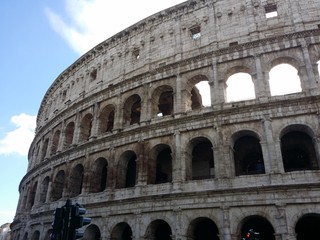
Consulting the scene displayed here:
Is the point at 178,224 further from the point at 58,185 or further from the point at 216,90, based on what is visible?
the point at 58,185

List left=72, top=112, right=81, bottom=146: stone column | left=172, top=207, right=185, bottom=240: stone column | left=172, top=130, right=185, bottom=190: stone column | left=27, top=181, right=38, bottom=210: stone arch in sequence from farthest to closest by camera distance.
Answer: left=27, top=181, right=38, bottom=210: stone arch
left=72, top=112, right=81, bottom=146: stone column
left=172, top=130, right=185, bottom=190: stone column
left=172, top=207, right=185, bottom=240: stone column

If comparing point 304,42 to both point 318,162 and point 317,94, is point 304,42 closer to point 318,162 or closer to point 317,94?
point 317,94

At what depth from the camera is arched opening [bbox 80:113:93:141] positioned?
22078 mm

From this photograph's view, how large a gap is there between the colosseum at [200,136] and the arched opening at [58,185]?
9 cm

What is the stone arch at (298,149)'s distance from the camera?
14.7 meters

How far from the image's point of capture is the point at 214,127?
15.5 meters

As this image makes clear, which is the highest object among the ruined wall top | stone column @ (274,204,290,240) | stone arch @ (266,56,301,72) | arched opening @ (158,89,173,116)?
the ruined wall top

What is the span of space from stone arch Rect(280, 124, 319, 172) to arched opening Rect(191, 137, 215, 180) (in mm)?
4011

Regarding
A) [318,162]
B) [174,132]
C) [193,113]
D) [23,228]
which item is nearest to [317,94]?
[318,162]

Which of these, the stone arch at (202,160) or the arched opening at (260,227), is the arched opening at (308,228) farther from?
the stone arch at (202,160)

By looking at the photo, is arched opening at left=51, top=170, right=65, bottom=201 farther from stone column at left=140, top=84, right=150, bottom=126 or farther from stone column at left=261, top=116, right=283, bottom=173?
stone column at left=261, top=116, right=283, bottom=173

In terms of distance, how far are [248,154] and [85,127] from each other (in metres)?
12.2

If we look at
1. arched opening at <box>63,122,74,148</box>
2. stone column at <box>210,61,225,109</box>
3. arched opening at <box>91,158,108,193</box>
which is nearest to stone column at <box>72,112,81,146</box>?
arched opening at <box>63,122,74,148</box>

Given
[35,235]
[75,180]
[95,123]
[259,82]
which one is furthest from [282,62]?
[35,235]
